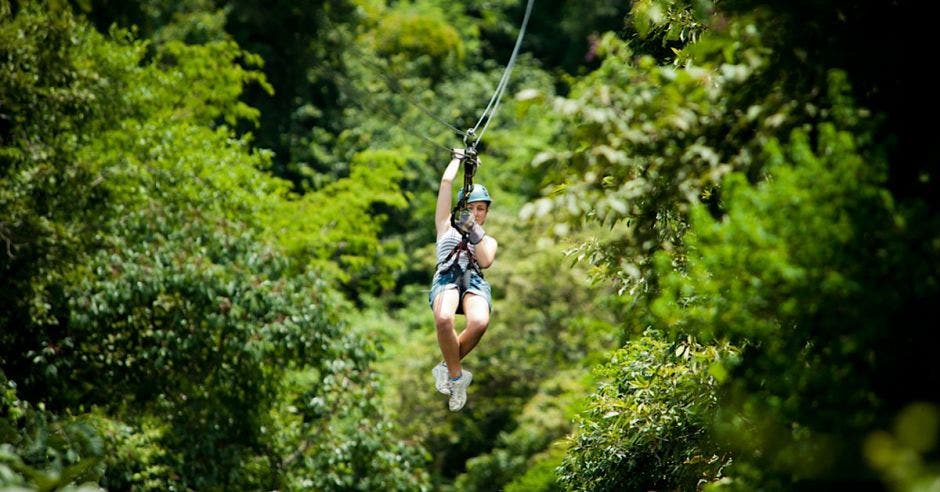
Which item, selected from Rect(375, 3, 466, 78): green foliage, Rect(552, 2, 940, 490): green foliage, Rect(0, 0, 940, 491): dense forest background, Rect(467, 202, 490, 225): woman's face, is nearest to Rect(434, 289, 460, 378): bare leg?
Rect(467, 202, 490, 225): woman's face

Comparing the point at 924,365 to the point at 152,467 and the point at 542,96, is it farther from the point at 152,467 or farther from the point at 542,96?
the point at 152,467

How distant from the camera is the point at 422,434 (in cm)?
1631

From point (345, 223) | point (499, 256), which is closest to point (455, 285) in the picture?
point (345, 223)

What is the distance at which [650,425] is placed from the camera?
20.9 ft

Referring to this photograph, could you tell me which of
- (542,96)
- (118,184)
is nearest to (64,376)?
(118,184)

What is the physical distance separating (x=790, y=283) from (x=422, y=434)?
43.4 ft

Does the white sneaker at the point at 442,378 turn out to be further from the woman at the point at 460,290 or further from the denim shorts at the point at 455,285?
the denim shorts at the point at 455,285

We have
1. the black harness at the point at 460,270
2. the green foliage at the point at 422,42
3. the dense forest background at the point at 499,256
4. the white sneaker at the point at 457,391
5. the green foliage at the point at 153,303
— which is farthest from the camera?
the green foliage at the point at 422,42

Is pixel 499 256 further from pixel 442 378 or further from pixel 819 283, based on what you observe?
pixel 819 283

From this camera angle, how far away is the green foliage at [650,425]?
19.6ft

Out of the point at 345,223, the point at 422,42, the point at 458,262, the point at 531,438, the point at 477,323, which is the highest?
the point at 422,42

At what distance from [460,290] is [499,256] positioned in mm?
10897

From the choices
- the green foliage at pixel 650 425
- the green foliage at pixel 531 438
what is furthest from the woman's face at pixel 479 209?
the green foliage at pixel 531 438

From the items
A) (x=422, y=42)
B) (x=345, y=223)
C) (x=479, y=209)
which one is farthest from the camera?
(x=422, y=42)
